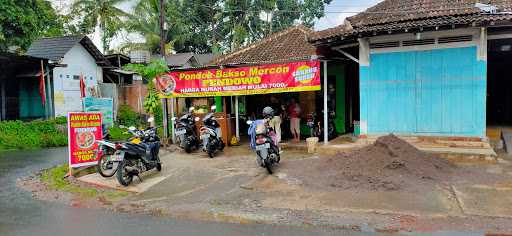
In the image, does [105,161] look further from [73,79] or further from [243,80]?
[73,79]

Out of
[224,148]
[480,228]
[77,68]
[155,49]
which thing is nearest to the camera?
[480,228]

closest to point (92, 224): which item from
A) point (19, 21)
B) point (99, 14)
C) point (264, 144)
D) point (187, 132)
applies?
point (264, 144)

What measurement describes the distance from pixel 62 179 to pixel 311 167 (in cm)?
596

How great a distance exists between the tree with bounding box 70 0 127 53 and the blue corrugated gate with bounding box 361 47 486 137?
25705 mm

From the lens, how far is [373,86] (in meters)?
11.3

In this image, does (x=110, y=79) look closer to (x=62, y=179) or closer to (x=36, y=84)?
(x=36, y=84)

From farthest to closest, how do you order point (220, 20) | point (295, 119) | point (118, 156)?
1. point (220, 20)
2. point (295, 119)
3. point (118, 156)

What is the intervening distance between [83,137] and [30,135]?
9808mm

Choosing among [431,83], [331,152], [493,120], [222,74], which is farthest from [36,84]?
[493,120]

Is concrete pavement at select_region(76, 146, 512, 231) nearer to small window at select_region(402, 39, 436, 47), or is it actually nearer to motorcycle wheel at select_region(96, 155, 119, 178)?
motorcycle wheel at select_region(96, 155, 119, 178)

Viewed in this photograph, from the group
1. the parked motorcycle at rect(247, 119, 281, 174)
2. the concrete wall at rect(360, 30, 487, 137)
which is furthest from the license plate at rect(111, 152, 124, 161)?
the concrete wall at rect(360, 30, 487, 137)

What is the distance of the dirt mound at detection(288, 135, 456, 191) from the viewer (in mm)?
7656

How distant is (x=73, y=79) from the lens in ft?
79.5

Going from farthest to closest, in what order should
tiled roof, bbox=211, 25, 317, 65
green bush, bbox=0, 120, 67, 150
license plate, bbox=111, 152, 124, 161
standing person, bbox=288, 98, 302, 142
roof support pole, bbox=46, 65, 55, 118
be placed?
roof support pole, bbox=46, 65, 55, 118, green bush, bbox=0, 120, 67, 150, tiled roof, bbox=211, 25, 317, 65, standing person, bbox=288, 98, 302, 142, license plate, bbox=111, 152, 124, 161
